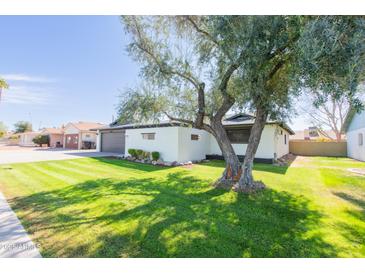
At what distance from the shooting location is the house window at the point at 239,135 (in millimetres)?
14320

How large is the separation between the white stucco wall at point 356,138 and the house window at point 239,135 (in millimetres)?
8881

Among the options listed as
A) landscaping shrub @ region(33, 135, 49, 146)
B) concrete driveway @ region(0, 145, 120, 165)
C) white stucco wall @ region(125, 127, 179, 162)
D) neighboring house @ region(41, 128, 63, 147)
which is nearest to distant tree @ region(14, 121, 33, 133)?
landscaping shrub @ region(33, 135, 49, 146)

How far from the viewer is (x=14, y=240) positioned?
3439 mm

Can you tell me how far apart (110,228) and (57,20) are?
6013 mm

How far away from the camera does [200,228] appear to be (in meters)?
3.94

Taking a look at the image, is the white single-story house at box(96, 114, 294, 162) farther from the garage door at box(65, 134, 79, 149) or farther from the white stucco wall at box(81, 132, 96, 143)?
the garage door at box(65, 134, 79, 149)

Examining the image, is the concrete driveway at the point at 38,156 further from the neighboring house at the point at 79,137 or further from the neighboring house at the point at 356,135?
the neighboring house at the point at 356,135

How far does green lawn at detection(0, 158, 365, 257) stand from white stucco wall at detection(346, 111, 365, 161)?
34.5 feet

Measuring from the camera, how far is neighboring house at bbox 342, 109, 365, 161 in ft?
48.9

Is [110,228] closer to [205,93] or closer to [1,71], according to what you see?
[205,93]

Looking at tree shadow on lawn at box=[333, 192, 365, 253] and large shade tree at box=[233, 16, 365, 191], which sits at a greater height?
large shade tree at box=[233, 16, 365, 191]

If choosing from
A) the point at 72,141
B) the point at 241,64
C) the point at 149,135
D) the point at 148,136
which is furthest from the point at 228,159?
the point at 72,141

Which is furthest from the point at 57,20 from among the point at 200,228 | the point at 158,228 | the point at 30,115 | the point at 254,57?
the point at 30,115

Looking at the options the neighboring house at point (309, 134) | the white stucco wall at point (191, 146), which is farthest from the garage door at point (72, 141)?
the neighboring house at point (309, 134)
